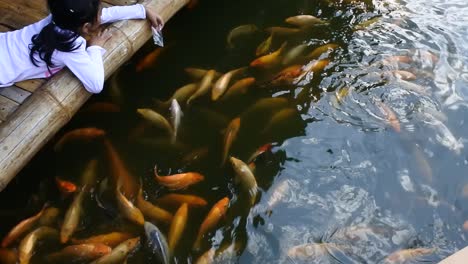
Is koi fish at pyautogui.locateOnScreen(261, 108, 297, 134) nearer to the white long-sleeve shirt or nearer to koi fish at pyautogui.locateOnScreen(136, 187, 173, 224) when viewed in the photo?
koi fish at pyautogui.locateOnScreen(136, 187, 173, 224)

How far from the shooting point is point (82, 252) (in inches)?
159

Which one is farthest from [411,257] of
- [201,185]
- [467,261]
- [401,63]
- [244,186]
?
[401,63]

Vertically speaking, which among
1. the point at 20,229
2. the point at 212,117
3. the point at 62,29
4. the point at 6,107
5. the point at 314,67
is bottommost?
the point at 20,229

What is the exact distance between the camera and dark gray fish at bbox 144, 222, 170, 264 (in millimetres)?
4141

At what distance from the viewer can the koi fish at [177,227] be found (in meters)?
4.23

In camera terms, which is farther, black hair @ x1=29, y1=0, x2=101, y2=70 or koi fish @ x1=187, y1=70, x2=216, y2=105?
koi fish @ x1=187, y1=70, x2=216, y2=105

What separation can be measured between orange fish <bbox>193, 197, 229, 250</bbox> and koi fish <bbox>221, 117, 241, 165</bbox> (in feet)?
1.60

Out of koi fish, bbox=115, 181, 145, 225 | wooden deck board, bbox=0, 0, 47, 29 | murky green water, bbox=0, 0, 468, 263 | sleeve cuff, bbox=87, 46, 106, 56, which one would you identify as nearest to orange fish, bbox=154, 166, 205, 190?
murky green water, bbox=0, 0, 468, 263

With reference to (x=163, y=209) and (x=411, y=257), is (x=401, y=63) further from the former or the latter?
(x=163, y=209)

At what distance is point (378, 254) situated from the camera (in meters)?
4.21

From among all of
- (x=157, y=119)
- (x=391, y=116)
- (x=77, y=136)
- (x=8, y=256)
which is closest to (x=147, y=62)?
(x=157, y=119)

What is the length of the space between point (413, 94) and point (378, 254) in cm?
191

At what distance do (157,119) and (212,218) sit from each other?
1216 mm

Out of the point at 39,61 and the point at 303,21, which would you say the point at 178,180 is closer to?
the point at 39,61
